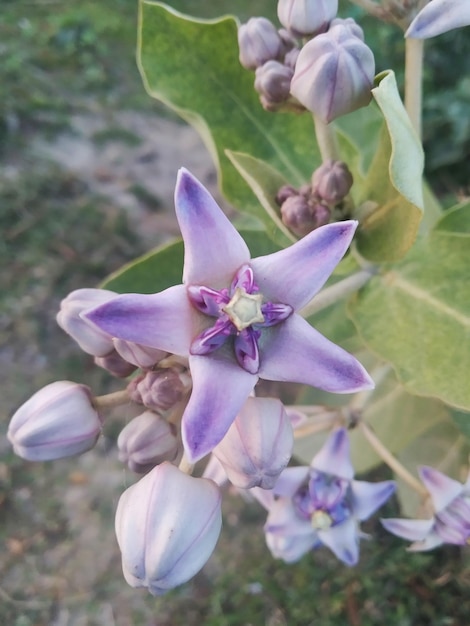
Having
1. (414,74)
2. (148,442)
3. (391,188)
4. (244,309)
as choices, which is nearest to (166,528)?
(148,442)

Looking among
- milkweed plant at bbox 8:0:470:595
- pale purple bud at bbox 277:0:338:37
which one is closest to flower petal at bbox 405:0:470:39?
milkweed plant at bbox 8:0:470:595

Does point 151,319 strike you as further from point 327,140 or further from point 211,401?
point 327,140

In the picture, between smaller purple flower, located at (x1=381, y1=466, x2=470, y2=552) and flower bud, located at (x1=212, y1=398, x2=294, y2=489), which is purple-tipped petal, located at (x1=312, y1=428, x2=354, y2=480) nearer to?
smaller purple flower, located at (x1=381, y1=466, x2=470, y2=552)

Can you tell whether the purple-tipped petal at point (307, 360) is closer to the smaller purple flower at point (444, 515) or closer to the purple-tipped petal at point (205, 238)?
the purple-tipped petal at point (205, 238)

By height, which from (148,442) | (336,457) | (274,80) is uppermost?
(274,80)

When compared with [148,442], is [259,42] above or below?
above

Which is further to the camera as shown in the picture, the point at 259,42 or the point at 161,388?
the point at 259,42

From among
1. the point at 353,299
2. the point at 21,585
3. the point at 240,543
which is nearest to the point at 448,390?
the point at 353,299

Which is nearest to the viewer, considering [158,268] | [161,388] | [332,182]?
[161,388]

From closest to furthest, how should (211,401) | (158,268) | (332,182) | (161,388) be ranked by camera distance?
1. (211,401)
2. (161,388)
3. (332,182)
4. (158,268)
